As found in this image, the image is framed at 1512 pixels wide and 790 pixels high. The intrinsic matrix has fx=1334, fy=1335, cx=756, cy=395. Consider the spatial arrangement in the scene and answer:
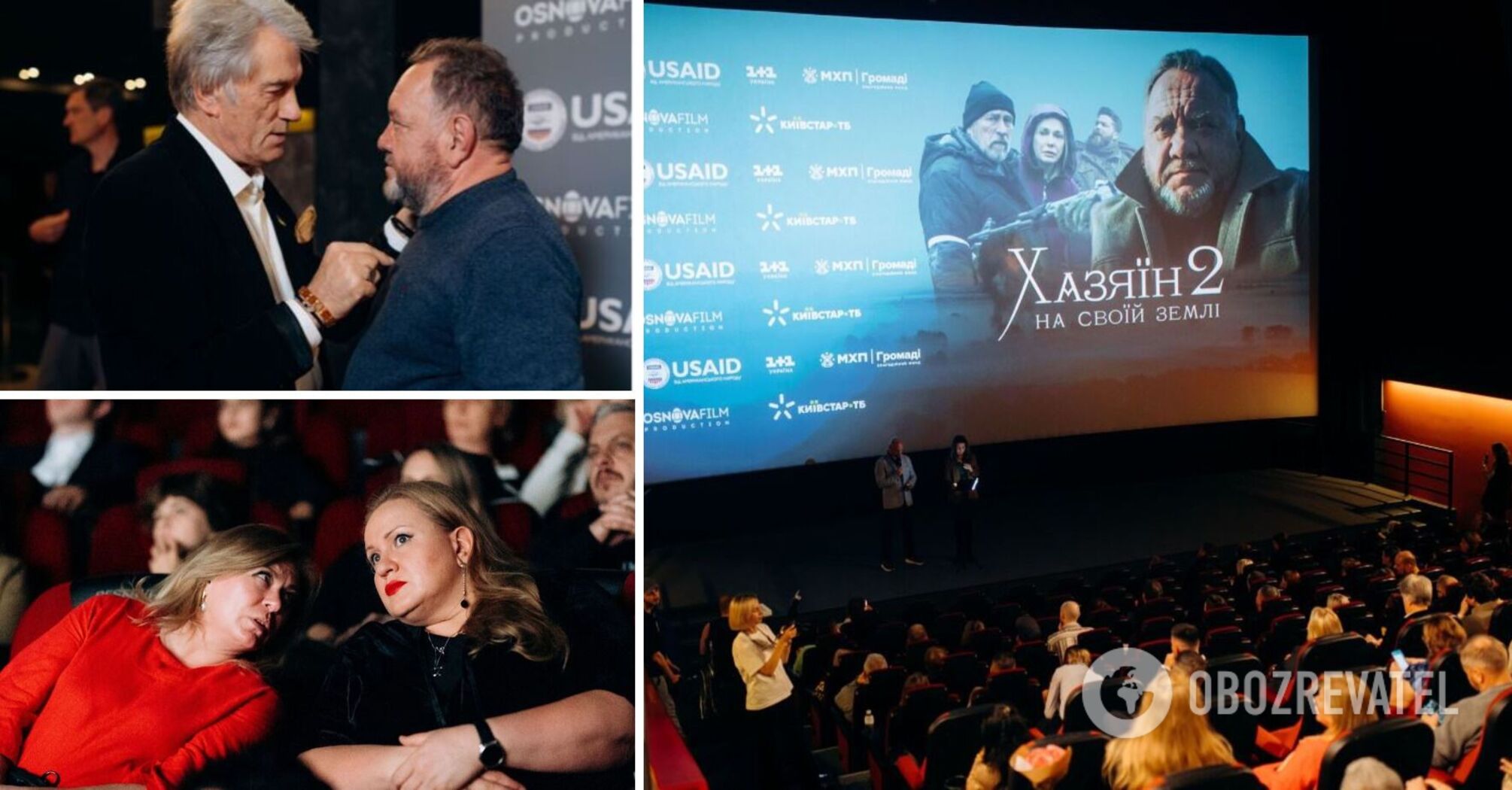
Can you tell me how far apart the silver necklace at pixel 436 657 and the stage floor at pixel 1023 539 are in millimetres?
6334

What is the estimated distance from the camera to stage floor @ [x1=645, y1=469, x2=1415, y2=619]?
9578mm

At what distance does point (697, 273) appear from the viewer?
988 centimetres

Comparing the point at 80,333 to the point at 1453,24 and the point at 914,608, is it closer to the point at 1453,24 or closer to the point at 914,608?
the point at 914,608

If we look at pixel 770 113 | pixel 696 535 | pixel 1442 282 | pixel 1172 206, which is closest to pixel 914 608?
pixel 696 535

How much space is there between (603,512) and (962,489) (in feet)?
23.5

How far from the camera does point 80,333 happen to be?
3.73 metres

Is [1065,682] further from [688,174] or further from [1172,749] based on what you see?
[688,174]

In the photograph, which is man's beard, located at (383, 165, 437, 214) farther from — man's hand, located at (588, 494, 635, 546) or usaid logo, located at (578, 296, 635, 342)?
man's hand, located at (588, 494, 635, 546)

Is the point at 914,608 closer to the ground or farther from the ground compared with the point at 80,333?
closer to the ground

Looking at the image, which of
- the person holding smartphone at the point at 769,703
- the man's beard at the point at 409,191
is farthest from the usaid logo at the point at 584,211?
the person holding smartphone at the point at 769,703

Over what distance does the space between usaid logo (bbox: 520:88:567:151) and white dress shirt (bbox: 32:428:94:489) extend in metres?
1.41

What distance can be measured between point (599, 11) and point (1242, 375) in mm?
9787

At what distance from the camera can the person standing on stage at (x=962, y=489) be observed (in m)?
9.75

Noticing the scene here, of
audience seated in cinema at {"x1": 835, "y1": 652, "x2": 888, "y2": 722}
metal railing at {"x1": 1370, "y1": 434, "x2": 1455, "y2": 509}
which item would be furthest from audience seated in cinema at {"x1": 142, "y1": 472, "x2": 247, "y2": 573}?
metal railing at {"x1": 1370, "y1": 434, "x2": 1455, "y2": 509}
